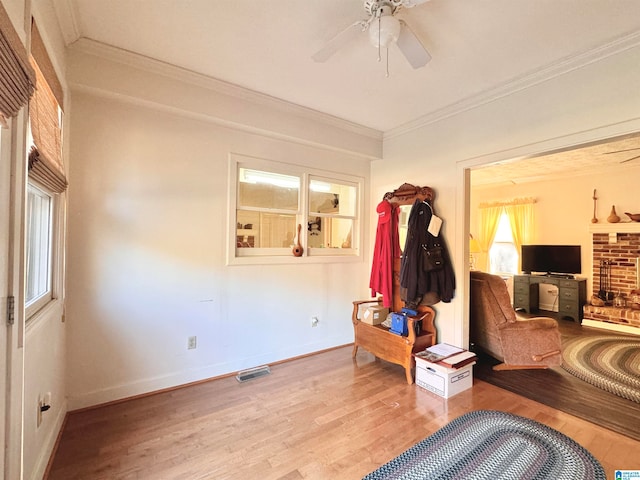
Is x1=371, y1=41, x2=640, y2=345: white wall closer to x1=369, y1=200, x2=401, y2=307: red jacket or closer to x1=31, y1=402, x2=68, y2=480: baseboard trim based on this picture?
x1=369, y1=200, x2=401, y2=307: red jacket

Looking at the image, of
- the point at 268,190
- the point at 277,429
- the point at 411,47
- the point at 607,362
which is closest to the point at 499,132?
the point at 411,47

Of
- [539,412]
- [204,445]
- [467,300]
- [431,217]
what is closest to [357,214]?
[431,217]

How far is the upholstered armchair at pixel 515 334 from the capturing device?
2.93 metres

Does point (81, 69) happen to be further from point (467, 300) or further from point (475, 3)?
point (467, 300)

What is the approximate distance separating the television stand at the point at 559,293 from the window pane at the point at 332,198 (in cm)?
389

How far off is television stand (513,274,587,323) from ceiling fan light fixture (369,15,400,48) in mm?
5307

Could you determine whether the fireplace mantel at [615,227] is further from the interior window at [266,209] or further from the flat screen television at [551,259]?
the interior window at [266,209]

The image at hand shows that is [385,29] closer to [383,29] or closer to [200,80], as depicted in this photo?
[383,29]

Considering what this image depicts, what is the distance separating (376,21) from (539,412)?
9.58ft

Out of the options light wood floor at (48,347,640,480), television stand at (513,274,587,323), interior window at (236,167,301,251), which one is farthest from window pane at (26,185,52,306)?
television stand at (513,274,587,323)

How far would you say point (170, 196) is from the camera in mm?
2537

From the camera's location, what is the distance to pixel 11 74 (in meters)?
0.86

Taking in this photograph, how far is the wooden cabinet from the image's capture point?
2732 mm

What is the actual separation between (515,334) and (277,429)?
246 cm
